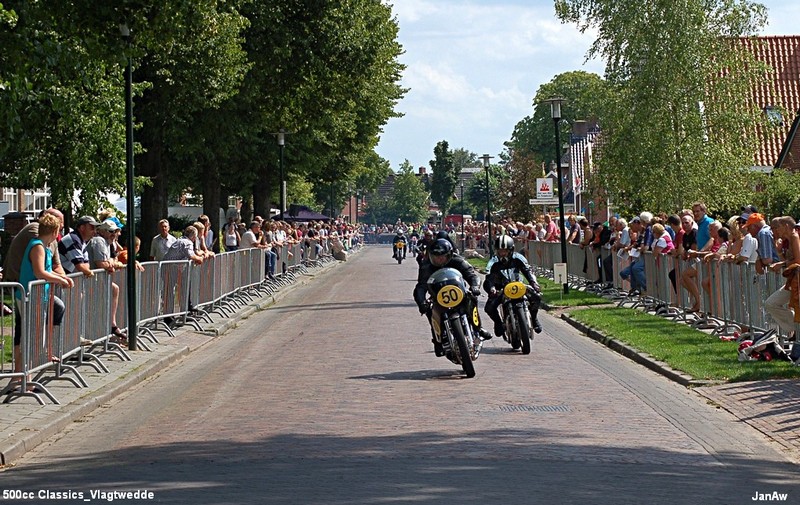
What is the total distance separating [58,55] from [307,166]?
120 feet

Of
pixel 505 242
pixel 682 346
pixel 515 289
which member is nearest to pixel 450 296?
pixel 515 289

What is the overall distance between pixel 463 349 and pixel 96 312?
4428 mm

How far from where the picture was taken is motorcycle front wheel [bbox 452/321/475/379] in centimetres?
1552

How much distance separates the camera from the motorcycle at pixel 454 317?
15633mm

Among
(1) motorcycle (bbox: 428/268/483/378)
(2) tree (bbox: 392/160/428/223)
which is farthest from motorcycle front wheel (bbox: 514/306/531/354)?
(2) tree (bbox: 392/160/428/223)

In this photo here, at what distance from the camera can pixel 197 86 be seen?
3559 cm

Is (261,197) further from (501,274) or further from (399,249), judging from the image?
(501,274)

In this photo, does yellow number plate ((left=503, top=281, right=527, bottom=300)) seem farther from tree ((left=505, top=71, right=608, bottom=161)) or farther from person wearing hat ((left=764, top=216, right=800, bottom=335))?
tree ((left=505, top=71, right=608, bottom=161))

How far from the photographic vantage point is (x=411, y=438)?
10883mm

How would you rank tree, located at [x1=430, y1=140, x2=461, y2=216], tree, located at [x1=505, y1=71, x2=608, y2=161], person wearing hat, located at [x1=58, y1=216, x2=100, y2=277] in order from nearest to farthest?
person wearing hat, located at [x1=58, y1=216, x2=100, y2=277], tree, located at [x1=505, y1=71, x2=608, y2=161], tree, located at [x1=430, y1=140, x2=461, y2=216]

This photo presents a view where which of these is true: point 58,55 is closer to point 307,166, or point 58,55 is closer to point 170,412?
point 170,412

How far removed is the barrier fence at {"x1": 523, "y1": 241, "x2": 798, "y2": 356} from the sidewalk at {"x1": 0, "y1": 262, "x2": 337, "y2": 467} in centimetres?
751

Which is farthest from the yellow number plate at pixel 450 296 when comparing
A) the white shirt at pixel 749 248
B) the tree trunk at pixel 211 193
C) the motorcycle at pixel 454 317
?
the tree trunk at pixel 211 193

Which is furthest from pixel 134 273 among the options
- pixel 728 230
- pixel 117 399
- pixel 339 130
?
→ pixel 339 130
